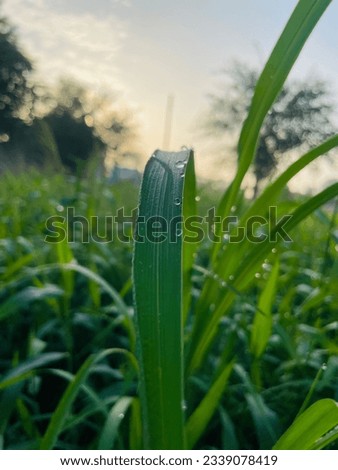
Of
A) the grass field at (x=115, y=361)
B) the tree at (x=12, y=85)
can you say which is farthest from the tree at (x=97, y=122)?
the tree at (x=12, y=85)

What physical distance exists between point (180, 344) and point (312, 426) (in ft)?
0.48

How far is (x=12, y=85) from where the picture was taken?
25000 millimetres

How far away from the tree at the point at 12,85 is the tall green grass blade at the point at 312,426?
25159mm

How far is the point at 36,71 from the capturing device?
25594 mm

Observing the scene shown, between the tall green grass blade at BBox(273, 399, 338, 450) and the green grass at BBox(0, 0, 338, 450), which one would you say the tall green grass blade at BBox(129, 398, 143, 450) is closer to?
the green grass at BBox(0, 0, 338, 450)

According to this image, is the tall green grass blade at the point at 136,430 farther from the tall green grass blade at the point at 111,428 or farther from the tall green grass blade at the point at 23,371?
A: the tall green grass blade at the point at 23,371

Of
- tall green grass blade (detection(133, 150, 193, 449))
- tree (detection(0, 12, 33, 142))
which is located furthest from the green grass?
tree (detection(0, 12, 33, 142))

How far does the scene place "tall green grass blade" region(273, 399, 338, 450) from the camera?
44cm

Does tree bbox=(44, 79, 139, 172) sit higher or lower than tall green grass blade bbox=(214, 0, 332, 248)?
higher

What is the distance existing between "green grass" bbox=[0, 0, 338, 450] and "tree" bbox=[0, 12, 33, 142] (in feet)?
80.0

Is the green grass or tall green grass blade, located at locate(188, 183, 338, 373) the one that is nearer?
Result: the green grass

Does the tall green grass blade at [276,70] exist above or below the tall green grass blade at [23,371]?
above

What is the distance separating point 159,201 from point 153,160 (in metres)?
0.05

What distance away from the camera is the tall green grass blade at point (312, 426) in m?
0.44
